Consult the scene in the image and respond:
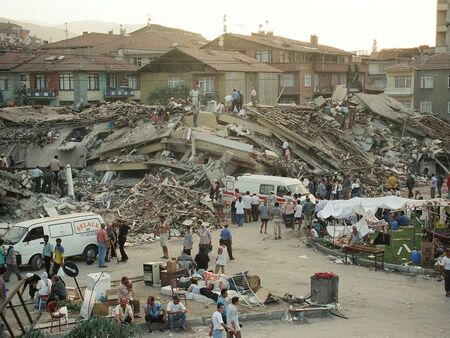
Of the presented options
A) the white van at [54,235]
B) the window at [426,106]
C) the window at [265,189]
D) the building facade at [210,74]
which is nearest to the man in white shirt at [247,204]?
the window at [265,189]

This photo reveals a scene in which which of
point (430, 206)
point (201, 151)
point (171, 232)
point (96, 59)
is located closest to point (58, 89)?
point (96, 59)

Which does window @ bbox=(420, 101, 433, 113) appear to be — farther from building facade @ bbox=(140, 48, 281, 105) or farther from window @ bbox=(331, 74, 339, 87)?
window @ bbox=(331, 74, 339, 87)

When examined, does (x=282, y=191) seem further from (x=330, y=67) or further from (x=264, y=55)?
(x=330, y=67)

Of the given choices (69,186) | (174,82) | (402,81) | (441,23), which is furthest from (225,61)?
(69,186)

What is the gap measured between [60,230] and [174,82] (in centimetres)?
4524

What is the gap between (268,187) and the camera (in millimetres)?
31438

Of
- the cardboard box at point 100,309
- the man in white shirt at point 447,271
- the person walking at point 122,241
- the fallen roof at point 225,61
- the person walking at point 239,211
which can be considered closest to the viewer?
the cardboard box at point 100,309

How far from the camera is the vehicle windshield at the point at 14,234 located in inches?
878

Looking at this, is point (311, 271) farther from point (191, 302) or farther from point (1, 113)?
point (1, 113)

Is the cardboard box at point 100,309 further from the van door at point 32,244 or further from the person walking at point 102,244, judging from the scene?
the van door at point 32,244

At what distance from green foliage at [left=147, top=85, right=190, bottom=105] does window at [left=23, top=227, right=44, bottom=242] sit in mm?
41140

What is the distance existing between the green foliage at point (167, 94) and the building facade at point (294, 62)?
18.0 metres

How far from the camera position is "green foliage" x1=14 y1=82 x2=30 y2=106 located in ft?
231

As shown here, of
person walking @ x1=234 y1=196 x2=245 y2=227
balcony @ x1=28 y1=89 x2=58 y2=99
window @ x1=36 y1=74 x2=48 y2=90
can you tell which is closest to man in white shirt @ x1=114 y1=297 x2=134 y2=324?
person walking @ x1=234 y1=196 x2=245 y2=227
